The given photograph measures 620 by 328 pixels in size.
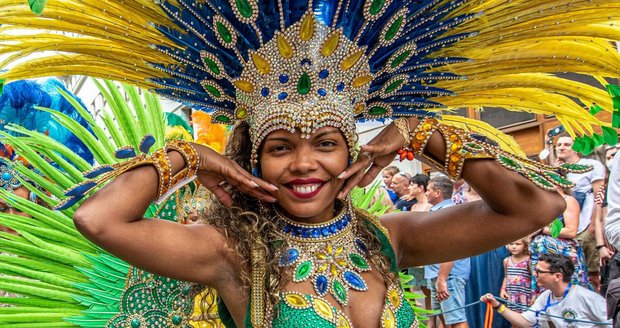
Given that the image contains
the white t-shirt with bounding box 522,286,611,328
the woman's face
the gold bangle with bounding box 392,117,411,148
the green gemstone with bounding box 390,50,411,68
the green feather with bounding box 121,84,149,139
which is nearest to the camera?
the woman's face

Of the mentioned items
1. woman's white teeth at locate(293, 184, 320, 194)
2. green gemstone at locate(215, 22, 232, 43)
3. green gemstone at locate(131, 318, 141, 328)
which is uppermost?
green gemstone at locate(215, 22, 232, 43)

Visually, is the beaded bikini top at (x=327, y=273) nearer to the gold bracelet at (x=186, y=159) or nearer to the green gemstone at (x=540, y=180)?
the gold bracelet at (x=186, y=159)

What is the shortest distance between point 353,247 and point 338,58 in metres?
0.66

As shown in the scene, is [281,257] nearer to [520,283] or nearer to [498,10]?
[498,10]

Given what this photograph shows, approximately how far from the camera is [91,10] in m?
2.42

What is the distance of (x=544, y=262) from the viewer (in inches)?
201

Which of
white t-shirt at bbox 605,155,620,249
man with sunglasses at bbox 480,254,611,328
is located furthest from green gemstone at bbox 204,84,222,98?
man with sunglasses at bbox 480,254,611,328

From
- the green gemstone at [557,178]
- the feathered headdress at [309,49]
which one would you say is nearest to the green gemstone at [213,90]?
the feathered headdress at [309,49]

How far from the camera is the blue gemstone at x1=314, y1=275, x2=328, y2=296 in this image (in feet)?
8.02

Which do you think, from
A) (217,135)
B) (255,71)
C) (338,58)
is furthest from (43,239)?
(338,58)

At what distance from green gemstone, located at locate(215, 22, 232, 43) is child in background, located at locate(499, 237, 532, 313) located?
4.01 metres

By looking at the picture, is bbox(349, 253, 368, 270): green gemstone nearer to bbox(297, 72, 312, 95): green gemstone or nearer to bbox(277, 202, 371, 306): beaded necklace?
bbox(277, 202, 371, 306): beaded necklace

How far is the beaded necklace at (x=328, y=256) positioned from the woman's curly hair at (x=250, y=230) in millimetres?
39

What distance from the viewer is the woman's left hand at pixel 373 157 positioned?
2.51 metres
